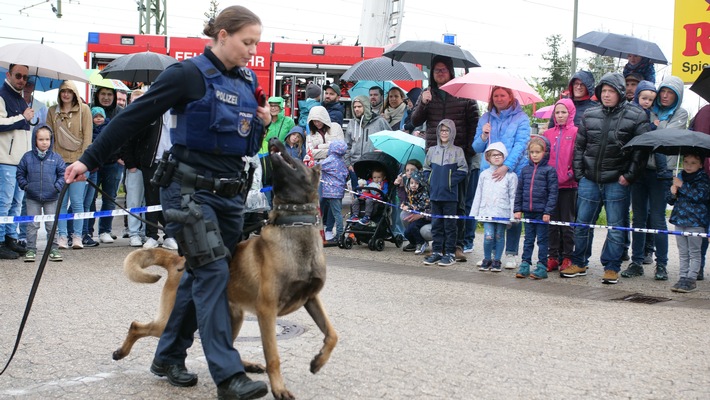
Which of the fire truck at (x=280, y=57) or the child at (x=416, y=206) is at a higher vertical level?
the fire truck at (x=280, y=57)

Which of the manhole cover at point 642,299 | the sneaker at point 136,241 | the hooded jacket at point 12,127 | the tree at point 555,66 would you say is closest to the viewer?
the manhole cover at point 642,299

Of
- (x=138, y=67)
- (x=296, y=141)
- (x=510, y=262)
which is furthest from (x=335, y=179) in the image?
(x=138, y=67)

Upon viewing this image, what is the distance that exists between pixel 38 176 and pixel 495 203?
5785 millimetres

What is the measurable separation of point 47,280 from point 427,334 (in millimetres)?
4598

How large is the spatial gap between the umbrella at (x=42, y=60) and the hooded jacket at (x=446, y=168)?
16.9 ft

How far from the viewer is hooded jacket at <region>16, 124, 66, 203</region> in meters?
10.6

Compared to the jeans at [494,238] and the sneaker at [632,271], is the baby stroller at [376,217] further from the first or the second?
the sneaker at [632,271]

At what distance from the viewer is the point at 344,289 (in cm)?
861

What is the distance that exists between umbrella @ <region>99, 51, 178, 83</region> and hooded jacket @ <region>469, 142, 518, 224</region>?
607cm

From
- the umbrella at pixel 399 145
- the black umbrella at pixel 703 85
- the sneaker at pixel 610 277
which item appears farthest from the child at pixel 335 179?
the black umbrella at pixel 703 85

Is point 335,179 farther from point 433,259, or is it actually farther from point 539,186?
point 539,186

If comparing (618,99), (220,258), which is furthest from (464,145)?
(220,258)

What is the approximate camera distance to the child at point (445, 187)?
10.8m

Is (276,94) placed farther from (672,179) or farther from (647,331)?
(647,331)
